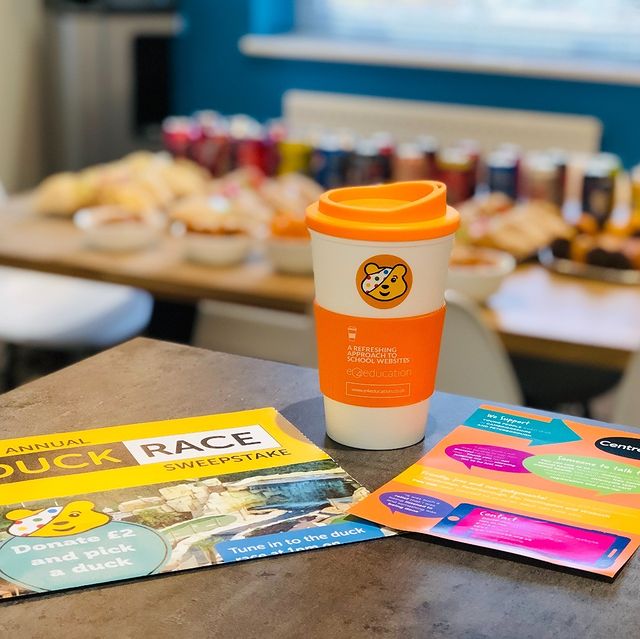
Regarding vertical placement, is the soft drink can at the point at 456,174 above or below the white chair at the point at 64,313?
above

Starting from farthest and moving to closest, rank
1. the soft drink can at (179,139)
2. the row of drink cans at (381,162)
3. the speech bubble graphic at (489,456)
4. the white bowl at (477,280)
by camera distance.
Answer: the soft drink can at (179,139), the row of drink cans at (381,162), the white bowl at (477,280), the speech bubble graphic at (489,456)

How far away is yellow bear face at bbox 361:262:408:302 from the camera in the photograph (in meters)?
0.86

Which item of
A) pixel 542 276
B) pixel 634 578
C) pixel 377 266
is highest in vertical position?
pixel 377 266

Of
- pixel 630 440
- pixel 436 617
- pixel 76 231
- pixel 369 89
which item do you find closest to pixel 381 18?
pixel 369 89

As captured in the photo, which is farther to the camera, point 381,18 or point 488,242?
point 381,18

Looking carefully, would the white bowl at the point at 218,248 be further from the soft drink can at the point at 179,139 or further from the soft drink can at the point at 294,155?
the soft drink can at the point at 179,139

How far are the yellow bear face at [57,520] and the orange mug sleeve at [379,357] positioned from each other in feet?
0.77

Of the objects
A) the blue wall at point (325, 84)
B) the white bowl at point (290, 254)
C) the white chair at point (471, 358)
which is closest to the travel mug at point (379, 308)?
the white chair at point (471, 358)

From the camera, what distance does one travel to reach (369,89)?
4125mm

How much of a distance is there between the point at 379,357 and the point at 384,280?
0.06 meters

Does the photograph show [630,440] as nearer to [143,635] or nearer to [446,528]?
[446,528]

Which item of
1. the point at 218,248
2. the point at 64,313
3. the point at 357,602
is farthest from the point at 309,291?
the point at 357,602

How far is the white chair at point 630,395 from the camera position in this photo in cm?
186

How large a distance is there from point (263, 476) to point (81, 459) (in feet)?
0.46
